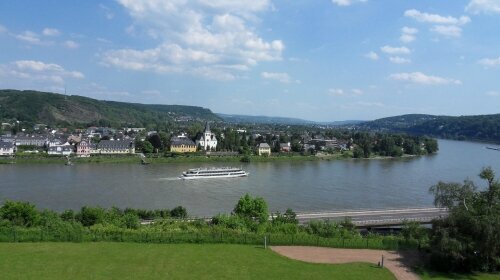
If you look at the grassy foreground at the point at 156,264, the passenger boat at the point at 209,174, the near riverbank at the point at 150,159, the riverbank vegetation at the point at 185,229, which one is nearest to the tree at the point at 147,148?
the near riverbank at the point at 150,159

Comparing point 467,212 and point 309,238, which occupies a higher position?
point 467,212

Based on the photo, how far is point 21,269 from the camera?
1023 centimetres

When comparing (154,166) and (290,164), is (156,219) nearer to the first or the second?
(154,166)

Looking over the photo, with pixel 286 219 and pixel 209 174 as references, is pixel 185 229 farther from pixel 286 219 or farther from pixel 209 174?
pixel 209 174

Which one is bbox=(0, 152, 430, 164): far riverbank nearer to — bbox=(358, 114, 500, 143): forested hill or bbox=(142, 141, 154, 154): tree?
bbox=(142, 141, 154, 154): tree

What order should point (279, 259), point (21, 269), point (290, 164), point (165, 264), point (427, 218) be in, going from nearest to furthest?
1. point (21, 269)
2. point (165, 264)
3. point (279, 259)
4. point (427, 218)
5. point (290, 164)

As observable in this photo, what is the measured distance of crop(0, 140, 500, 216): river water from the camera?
71.2ft

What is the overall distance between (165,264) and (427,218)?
11773mm

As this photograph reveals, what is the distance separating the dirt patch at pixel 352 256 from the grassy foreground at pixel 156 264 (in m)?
0.42

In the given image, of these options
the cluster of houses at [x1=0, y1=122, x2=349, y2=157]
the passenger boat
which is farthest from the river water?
the cluster of houses at [x1=0, y1=122, x2=349, y2=157]

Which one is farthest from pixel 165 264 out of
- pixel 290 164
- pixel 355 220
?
pixel 290 164

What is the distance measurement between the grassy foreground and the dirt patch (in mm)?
418

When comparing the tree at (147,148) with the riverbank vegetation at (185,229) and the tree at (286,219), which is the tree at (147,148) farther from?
the tree at (286,219)

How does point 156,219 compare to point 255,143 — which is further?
point 255,143
